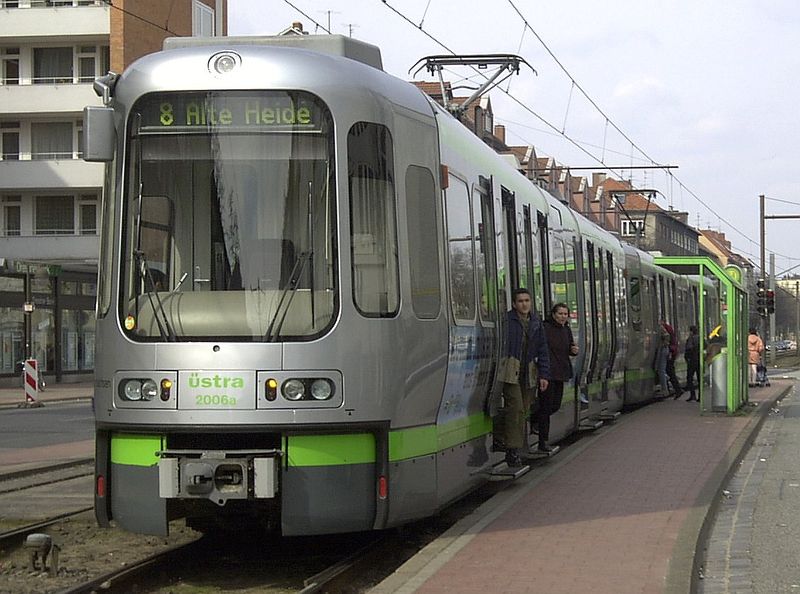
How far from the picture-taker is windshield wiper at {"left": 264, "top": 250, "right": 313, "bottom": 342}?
8555mm

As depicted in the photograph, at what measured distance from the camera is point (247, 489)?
836cm

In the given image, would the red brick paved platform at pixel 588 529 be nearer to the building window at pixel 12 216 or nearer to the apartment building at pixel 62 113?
the apartment building at pixel 62 113

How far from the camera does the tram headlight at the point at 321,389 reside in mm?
8492

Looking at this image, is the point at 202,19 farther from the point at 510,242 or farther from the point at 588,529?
the point at 588,529

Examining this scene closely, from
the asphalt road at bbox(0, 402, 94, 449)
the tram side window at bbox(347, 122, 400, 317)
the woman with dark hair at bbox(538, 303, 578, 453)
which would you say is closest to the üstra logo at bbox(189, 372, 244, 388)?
the tram side window at bbox(347, 122, 400, 317)

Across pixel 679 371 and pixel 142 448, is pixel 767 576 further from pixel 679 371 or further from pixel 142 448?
pixel 679 371

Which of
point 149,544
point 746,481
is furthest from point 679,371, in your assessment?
point 149,544

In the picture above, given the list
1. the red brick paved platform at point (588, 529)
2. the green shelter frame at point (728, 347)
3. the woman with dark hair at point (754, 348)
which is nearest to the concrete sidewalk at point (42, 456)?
the red brick paved platform at point (588, 529)

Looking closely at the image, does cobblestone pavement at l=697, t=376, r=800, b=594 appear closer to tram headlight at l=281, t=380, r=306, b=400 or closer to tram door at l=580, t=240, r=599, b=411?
tram headlight at l=281, t=380, r=306, b=400

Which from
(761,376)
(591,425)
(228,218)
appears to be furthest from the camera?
(761,376)

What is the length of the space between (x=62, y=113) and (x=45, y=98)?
2.68 feet

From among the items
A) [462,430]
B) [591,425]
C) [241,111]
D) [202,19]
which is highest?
[202,19]

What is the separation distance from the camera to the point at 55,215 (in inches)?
2052

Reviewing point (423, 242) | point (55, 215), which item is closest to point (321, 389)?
point (423, 242)
